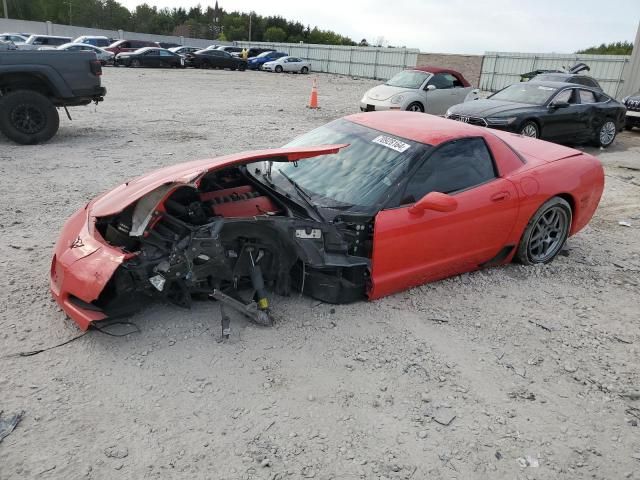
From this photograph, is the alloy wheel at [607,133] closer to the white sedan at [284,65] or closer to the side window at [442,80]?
the side window at [442,80]

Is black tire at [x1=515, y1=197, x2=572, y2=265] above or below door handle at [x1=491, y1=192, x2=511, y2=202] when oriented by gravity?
below

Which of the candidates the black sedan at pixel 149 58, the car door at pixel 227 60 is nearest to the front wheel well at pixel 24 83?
the black sedan at pixel 149 58

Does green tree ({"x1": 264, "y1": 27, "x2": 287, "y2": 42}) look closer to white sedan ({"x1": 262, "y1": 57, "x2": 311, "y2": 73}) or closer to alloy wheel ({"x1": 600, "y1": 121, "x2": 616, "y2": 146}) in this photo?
white sedan ({"x1": 262, "y1": 57, "x2": 311, "y2": 73})

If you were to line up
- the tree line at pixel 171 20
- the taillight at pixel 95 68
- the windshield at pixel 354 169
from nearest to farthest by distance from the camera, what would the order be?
the windshield at pixel 354 169 → the taillight at pixel 95 68 → the tree line at pixel 171 20

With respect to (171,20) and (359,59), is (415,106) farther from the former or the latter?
(171,20)

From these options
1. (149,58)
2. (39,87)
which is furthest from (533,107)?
(149,58)

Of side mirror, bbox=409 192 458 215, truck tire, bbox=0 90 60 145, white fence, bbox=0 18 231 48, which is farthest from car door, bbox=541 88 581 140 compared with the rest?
white fence, bbox=0 18 231 48

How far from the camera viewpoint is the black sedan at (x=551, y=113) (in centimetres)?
995

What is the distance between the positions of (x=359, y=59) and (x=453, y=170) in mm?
35198

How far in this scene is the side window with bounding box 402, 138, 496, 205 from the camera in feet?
12.6

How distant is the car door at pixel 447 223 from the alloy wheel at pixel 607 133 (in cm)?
890

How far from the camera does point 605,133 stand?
37.9 feet

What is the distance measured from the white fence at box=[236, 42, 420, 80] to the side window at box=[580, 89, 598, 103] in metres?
23.2

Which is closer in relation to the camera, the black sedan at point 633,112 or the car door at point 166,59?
the black sedan at point 633,112
